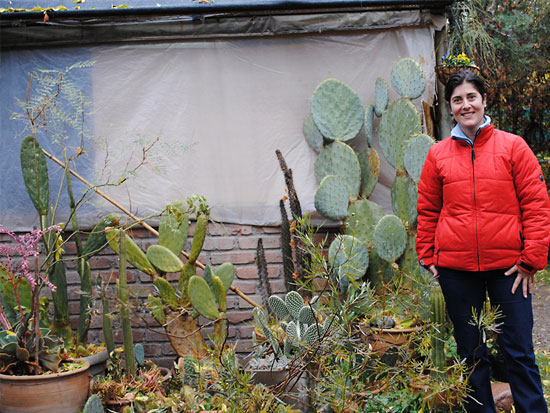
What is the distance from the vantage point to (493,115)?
8.23 meters

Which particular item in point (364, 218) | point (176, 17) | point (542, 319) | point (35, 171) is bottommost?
point (542, 319)

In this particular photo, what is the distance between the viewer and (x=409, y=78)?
11.3ft

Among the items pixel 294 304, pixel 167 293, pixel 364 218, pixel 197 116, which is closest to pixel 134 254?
pixel 167 293

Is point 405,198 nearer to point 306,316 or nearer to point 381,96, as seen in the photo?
point 381,96

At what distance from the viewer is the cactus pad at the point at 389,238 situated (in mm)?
3275

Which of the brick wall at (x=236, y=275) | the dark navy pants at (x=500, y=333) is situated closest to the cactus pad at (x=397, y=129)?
the brick wall at (x=236, y=275)

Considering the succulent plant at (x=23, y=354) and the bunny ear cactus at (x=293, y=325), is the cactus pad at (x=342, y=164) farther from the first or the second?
the succulent plant at (x=23, y=354)

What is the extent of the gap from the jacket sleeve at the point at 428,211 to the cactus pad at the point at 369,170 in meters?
0.93

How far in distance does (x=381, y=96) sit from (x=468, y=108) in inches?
46.1

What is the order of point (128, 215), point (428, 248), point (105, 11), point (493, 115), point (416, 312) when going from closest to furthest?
point (428, 248), point (416, 312), point (105, 11), point (128, 215), point (493, 115)

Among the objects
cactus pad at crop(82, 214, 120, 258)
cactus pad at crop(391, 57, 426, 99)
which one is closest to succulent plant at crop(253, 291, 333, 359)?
cactus pad at crop(82, 214, 120, 258)

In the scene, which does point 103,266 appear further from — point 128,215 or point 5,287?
point 5,287

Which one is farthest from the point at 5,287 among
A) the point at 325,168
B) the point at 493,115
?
the point at 493,115

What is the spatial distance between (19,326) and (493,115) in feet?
24.0
